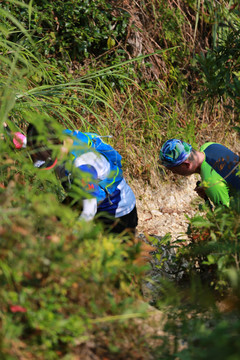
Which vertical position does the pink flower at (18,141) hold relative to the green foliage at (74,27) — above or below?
above

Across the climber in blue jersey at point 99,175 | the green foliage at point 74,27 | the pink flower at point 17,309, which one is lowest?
the green foliage at point 74,27

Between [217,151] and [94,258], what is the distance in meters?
1.84

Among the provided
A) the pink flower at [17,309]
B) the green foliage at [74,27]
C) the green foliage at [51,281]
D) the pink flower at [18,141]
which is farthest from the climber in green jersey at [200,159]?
the green foliage at [74,27]

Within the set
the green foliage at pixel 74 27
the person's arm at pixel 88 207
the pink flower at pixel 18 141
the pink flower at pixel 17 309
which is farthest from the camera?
the green foliage at pixel 74 27

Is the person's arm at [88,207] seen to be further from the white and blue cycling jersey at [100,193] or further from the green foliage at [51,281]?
the green foliage at [51,281]

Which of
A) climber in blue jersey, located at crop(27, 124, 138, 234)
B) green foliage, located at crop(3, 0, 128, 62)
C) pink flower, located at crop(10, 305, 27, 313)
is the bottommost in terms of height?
green foliage, located at crop(3, 0, 128, 62)

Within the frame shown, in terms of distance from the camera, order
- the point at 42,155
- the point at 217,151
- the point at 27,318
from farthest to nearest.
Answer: the point at 217,151 < the point at 42,155 < the point at 27,318

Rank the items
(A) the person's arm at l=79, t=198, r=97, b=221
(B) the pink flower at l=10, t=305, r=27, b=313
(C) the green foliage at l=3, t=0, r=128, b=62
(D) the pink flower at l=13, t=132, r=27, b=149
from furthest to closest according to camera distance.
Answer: (C) the green foliage at l=3, t=0, r=128, b=62 → (A) the person's arm at l=79, t=198, r=97, b=221 → (D) the pink flower at l=13, t=132, r=27, b=149 → (B) the pink flower at l=10, t=305, r=27, b=313

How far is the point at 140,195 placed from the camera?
14.9 ft

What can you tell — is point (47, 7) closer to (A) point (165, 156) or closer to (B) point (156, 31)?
(B) point (156, 31)

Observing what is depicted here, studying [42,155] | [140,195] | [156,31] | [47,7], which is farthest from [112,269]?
[156,31]

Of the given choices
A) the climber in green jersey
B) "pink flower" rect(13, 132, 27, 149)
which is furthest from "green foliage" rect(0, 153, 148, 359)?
the climber in green jersey

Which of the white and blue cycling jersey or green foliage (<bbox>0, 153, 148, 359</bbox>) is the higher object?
green foliage (<bbox>0, 153, 148, 359</bbox>)

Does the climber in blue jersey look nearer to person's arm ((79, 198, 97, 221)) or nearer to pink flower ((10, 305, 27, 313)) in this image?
person's arm ((79, 198, 97, 221))
